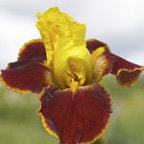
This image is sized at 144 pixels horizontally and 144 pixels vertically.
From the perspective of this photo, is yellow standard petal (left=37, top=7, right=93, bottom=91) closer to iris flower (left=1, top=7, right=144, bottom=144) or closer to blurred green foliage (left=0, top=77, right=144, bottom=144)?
iris flower (left=1, top=7, right=144, bottom=144)

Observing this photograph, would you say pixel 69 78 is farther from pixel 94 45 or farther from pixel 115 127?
pixel 115 127

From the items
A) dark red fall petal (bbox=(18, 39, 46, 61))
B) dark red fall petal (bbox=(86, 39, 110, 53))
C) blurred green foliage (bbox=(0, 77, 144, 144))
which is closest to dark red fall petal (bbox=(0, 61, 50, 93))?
dark red fall petal (bbox=(18, 39, 46, 61))

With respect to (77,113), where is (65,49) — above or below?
above

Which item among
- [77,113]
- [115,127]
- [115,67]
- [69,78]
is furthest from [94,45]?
[115,127]

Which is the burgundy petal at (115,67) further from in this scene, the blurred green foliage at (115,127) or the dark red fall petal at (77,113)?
the blurred green foliage at (115,127)

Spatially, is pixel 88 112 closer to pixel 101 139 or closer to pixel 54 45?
pixel 101 139

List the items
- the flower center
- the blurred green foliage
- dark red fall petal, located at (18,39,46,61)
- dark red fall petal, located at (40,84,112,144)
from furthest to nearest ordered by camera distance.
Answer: the blurred green foliage → dark red fall petal, located at (18,39,46,61) → the flower center → dark red fall petal, located at (40,84,112,144)

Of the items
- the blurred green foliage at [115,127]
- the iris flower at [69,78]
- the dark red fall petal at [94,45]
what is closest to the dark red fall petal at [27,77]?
the iris flower at [69,78]
